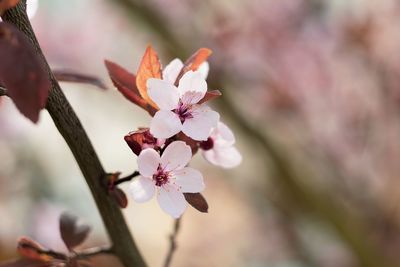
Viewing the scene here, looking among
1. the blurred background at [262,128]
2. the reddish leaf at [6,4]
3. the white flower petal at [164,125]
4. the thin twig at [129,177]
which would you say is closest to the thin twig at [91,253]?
the thin twig at [129,177]

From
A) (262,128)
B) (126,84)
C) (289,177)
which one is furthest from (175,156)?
(262,128)

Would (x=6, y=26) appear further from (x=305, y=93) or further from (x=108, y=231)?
(x=305, y=93)

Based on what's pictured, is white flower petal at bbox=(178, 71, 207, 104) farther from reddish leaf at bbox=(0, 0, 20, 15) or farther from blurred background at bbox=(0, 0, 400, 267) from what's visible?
blurred background at bbox=(0, 0, 400, 267)

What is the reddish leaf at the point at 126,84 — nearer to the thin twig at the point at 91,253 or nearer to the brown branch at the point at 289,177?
the thin twig at the point at 91,253

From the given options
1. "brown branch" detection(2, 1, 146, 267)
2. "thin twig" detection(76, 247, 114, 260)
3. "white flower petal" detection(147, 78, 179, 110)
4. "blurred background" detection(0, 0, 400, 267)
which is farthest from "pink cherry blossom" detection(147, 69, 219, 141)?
"blurred background" detection(0, 0, 400, 267)

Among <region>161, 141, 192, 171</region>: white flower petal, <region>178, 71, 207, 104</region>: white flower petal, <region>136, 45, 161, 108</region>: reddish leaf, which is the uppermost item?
<region>136, 45, 161, 108</region>: reddish leaf

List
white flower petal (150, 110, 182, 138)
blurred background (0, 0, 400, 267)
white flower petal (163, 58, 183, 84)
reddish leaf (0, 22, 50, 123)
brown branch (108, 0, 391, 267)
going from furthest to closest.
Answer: blurred background (0, 0, 400, 267), brown branch (108, 0, 391, 267), white flower petal (163, 58, 183, 84), white flower petal (150, 110, 182, 138), reddish leaf (0, 22, 50, 123)
